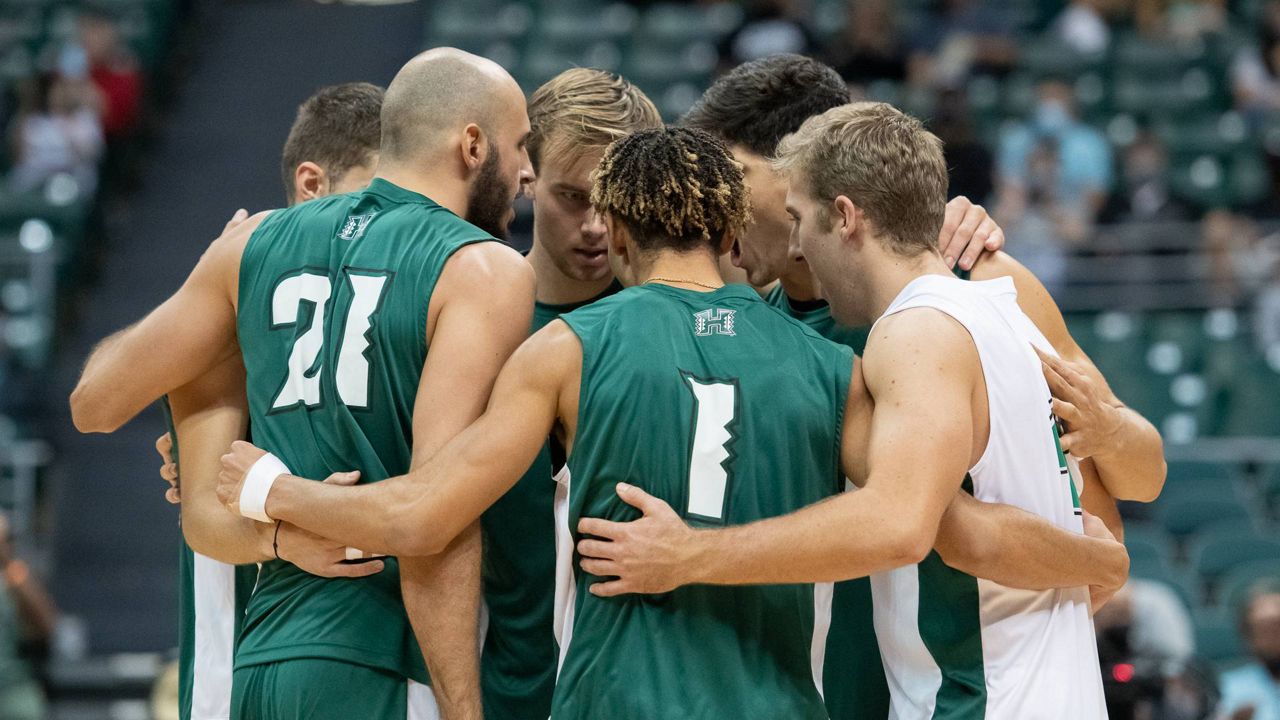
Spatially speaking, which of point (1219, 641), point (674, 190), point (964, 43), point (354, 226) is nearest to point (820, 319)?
point (674, 190)

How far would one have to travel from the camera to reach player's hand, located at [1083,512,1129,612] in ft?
12.6

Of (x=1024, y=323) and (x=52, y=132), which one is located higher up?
(x=1024, y=323)

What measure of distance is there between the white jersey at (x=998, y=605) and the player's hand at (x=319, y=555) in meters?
1.35

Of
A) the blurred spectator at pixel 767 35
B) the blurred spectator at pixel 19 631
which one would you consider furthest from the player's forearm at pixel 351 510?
the blurred spectator at pixel 767 35

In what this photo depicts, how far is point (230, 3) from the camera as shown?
59.9 feet

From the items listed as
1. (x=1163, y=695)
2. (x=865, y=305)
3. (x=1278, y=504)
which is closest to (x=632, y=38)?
(x=1278, y=504)

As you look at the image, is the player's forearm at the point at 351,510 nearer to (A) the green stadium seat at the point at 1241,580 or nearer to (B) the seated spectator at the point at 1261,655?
(B) the seated spectator at the point at 1261,655

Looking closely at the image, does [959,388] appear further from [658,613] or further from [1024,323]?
[658,613]

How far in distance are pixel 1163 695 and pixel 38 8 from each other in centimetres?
1386

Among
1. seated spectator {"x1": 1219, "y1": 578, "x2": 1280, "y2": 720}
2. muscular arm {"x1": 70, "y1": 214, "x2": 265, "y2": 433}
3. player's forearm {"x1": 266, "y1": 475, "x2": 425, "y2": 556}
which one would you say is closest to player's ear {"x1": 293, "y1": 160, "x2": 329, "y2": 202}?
muscular arm {"x1": 70, "y1": 214, "x2": 265, "y2": 433}

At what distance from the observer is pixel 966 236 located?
4.24 m

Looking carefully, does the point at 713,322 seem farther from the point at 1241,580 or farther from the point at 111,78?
the point at 111,78

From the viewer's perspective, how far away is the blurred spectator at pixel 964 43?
46.6 ft

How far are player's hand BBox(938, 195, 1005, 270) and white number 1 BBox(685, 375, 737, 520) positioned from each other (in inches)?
39.8
